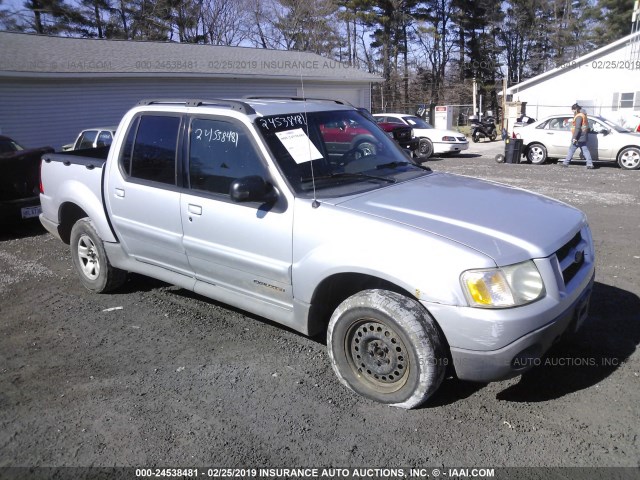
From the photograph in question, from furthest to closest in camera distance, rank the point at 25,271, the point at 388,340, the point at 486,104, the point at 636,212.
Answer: the point at 486,104 < the point at 636,212 < the point at 25,271 < the point at 388,340

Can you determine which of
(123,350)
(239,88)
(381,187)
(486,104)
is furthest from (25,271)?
(486,104)

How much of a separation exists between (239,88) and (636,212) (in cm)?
1601

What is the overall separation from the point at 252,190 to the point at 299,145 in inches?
23.8

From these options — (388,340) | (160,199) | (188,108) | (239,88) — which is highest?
(239,88)

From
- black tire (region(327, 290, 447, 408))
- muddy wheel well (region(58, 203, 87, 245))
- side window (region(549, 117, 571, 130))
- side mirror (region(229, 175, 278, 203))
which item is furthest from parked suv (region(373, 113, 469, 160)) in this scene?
black tire (region(327, 290, 447, 408))

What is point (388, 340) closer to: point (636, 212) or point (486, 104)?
point (636, 212)

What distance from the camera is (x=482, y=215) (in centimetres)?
346

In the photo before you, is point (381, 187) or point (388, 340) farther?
point (381, 187)

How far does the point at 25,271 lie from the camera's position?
259 inches

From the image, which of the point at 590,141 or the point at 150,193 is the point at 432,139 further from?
the point at 150,193

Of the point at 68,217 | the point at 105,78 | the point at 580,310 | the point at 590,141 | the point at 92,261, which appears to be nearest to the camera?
the point at 580,310

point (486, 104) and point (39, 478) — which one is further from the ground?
point (486, 104)

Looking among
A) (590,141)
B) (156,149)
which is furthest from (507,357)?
(590,141)

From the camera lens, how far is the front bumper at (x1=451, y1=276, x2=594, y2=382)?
9.68ft
